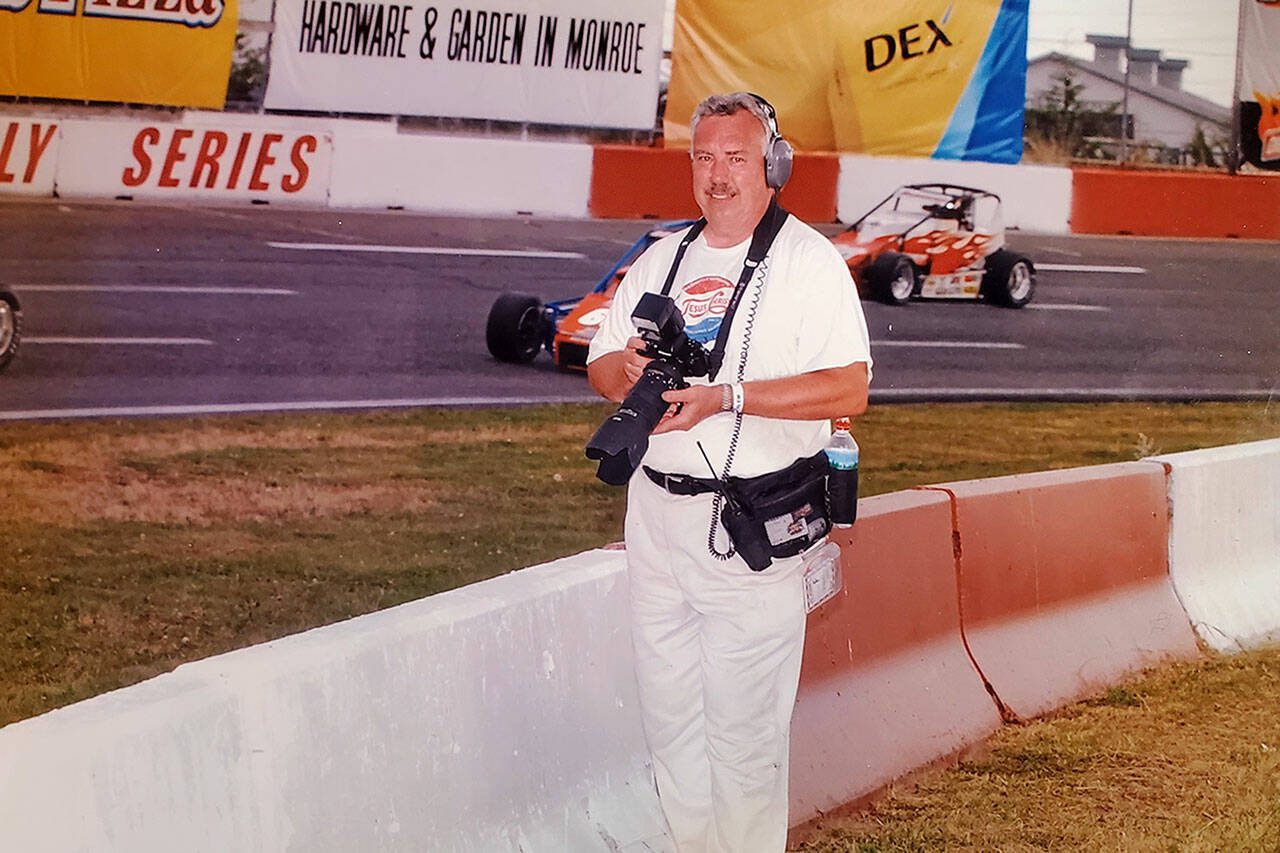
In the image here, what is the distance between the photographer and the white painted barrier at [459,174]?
582 centimetres

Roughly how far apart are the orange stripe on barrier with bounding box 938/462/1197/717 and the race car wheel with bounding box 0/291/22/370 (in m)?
3.06

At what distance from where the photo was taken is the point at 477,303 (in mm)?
6191

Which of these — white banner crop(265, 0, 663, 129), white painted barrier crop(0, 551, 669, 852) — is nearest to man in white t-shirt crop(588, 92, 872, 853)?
white painted barrier crop(0, 551, 669, 852)

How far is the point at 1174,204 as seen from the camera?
7754 mm

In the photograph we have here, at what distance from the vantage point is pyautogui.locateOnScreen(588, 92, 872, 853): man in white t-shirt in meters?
3.82

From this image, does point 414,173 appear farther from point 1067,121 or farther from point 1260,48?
point 1260,48

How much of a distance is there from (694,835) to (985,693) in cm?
193

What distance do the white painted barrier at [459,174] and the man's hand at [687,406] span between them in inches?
98.0

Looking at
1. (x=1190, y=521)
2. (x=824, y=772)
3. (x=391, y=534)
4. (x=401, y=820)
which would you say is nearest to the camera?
(x=401, y=820)

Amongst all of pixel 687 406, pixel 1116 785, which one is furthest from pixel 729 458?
pixel 1116 785

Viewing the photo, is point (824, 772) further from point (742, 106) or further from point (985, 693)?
point (742, 106)

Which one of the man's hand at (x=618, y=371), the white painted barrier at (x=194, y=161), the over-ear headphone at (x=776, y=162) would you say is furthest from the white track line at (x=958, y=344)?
the over-ear headphone at (x=776, y=162)

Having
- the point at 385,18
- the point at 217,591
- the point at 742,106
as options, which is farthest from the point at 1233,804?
the point at 385,18

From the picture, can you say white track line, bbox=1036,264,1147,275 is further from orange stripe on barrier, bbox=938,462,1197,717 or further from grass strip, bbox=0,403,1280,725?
grass strip, bbox=0,403,1280,725
